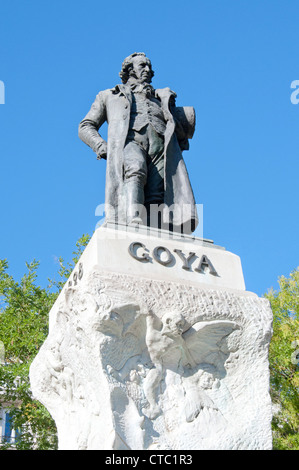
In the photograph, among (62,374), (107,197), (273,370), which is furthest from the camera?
(273,370)

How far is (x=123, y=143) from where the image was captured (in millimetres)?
6105

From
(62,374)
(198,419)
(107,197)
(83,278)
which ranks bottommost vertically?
(198,419)

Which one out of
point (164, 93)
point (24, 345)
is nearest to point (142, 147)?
point (164, 93)

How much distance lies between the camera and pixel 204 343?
502cm

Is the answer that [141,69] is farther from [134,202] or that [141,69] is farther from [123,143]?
[134,202]

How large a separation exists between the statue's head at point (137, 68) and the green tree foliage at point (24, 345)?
7405 mm

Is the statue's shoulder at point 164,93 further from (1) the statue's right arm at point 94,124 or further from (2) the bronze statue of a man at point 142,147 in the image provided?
(1) the statue's right arm at point 94,124

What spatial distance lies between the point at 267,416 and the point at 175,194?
226cm

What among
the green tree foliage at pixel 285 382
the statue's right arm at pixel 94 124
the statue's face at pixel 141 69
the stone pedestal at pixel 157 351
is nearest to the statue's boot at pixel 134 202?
the stone pedestal at pixel 157 351

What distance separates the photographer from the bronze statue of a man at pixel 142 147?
5.90 m

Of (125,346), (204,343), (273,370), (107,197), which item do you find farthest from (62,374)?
(273,370)

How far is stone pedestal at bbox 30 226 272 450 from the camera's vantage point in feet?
15.1

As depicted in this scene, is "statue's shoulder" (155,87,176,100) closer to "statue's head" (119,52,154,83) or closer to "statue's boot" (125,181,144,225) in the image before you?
"statue's head" (119,52,154,83)

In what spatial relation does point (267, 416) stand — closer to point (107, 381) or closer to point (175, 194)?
point (107, 381)
